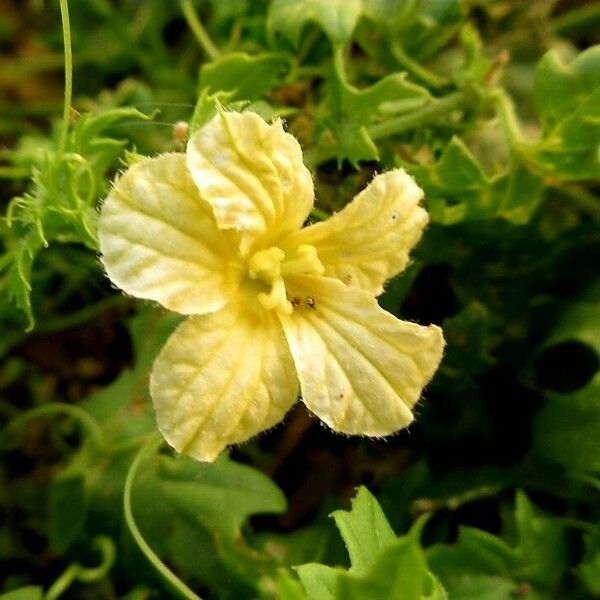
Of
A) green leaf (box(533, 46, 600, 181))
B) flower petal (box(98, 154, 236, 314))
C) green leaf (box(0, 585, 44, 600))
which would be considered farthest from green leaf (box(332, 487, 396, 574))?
green leaf (box(533, 46, 600, 181))

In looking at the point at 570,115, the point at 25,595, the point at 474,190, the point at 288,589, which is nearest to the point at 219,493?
the point at 25,595

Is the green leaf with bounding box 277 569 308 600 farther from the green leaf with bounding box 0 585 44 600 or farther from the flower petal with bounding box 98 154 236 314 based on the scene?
the green leaf with bounding box 0 585 44 600

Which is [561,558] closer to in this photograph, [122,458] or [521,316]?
[521,316]

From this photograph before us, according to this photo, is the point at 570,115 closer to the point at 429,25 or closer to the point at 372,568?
the point at 429,25

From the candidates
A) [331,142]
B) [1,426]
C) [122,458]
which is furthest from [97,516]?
[331,142]

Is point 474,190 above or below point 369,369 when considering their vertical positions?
above

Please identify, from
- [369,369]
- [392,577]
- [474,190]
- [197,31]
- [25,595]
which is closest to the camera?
[392,577]

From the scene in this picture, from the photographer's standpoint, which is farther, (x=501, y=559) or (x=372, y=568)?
(x=501, y=559)
